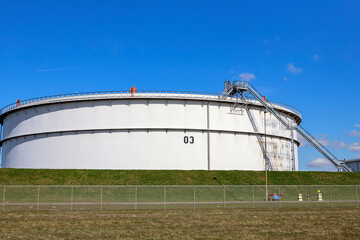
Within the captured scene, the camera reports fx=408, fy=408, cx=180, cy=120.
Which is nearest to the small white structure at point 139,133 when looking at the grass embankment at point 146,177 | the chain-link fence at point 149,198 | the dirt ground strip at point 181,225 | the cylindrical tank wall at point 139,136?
the cylindrical tank wall at point 139,136

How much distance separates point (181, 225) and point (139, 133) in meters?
27.2

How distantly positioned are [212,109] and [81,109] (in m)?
15.4

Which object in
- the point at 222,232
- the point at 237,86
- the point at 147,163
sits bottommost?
the point at 222,232

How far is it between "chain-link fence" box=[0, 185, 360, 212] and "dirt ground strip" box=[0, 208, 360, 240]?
3.52 meters

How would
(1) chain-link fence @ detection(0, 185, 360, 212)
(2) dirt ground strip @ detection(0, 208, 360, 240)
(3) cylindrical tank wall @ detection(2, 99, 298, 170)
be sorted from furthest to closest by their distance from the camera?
1. (3) cylindrical tank wall @ detection(2, 99, 298, 170)
2. (1) chain-link fence @ detection(0, 185, 360, 212)
3. (2) dirt ground strip @ detection(0, 208, 360, 240)

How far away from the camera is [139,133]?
46.2 metres

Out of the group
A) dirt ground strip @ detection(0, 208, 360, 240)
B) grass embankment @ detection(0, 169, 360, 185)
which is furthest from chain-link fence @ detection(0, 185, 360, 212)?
grass embankment @ detection(0, 169, 360, 185)

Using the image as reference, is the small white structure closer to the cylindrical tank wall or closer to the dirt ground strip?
the cylindrical tank wall

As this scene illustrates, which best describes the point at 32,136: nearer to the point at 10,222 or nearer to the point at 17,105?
the point at 17,105

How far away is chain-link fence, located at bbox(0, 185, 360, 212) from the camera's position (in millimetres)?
28031

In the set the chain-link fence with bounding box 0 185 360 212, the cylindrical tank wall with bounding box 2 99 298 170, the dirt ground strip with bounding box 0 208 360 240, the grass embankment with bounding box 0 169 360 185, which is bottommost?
the dirt ground strip with bounding box 0 208 360 240

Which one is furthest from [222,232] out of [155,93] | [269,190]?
[155,93]

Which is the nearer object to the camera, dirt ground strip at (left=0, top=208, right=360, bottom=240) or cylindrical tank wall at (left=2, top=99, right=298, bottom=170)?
dirt ground strip at (left=0, top=208, right=360, bottom=240)

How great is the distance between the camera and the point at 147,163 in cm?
4603
